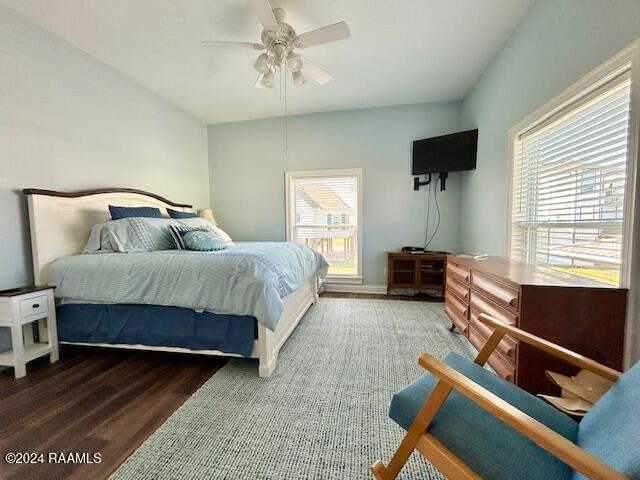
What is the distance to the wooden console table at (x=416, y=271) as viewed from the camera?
3.62 meters

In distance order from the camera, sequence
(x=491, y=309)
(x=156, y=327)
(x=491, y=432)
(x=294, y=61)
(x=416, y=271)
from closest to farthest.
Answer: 1. (x=491, y=432)
2. (x=491, y=309)
3. (x=156, y=327)
4. (x=294, y=61)
5. (x=416, y=271)

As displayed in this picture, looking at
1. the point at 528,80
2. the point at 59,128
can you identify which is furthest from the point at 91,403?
the point at 528,80

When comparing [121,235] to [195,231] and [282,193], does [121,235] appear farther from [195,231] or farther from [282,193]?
[282,193]

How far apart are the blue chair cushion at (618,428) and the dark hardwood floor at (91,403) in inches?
70.1

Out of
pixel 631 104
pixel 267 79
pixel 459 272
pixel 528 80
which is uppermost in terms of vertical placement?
pixel 267 79

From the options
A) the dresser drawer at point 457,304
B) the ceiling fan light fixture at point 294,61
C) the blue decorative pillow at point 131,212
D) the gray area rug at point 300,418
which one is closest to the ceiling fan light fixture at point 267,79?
the ceiling fan light fixture at point 294,61

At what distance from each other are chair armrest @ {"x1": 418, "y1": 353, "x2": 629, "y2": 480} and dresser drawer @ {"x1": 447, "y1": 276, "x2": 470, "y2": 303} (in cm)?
Answer: 148

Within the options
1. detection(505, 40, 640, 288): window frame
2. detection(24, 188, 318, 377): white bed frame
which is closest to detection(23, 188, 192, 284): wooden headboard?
detection(24, 188, 318, 377): white bed frame

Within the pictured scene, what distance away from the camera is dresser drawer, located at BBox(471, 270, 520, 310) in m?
1.39

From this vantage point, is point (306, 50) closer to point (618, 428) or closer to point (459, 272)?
point (459, 272)

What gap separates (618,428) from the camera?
0.73m

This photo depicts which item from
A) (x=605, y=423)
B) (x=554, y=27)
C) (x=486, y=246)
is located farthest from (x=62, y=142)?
(x=486, y=246)

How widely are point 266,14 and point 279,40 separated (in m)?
0.29

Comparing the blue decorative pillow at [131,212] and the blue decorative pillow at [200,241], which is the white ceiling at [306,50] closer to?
the blue decorative pillow at [131,212]
